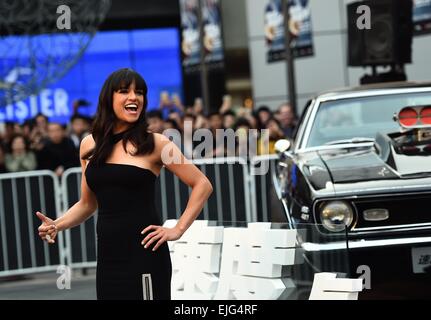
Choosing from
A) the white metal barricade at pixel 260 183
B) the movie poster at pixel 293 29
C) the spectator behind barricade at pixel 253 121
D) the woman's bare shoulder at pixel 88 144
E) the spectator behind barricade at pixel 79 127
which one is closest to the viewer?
the woman's bare shoulder at pixel 88 144

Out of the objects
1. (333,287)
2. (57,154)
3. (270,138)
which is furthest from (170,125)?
(333,287)

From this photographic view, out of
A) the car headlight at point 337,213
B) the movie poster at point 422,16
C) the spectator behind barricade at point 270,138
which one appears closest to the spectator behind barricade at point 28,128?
the spectator behind barricade at point 270,138

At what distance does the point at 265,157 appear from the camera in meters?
12.6

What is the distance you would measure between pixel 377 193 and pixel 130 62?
24.9 meters

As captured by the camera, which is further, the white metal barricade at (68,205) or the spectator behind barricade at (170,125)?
the spectator behind barricade at (170,125)

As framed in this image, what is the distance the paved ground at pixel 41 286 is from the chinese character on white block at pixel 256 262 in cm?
209

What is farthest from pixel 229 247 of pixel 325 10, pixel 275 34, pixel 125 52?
pixel 125 52

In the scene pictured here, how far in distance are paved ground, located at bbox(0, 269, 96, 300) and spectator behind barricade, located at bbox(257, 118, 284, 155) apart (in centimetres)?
252

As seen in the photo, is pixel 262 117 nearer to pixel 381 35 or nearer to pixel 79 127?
pixel 79 127

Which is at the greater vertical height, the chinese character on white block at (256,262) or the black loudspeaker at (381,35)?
the black loudspeaker at (381,35)

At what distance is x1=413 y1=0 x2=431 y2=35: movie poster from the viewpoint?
19.0 meters

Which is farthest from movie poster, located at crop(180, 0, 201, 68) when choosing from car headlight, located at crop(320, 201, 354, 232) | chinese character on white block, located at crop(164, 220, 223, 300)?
car headlight, located at crop(320, 201, 354, 232)

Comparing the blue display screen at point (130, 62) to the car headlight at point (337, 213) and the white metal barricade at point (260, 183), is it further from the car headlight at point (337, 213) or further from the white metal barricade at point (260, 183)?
the car headlight at point (337, 213)

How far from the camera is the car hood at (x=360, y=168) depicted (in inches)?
303
